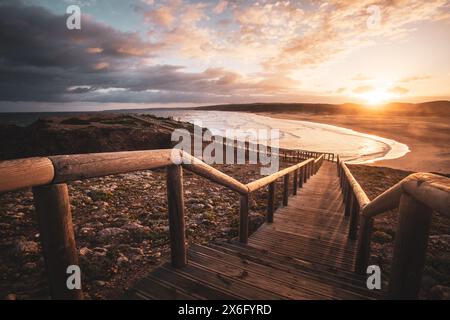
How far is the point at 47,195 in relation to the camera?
1348 mm

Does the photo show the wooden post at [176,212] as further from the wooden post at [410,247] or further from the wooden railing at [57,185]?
the wooden post at [410,247]

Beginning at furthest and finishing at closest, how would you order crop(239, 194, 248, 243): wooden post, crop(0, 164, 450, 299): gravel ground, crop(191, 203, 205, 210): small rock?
crop(191, 203, 205, 210): small rock, crop(239, 194, 248, 243): wooden post, crop(0, 164, 450, 299): gravel ground

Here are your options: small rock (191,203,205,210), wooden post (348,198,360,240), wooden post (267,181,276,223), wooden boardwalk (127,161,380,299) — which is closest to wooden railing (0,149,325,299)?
wooden boardwalk (127,161,380,299)

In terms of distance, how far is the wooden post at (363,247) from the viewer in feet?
9.43

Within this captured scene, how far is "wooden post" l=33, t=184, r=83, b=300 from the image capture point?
135cm

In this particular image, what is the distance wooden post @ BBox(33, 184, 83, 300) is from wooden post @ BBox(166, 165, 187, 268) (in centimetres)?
97

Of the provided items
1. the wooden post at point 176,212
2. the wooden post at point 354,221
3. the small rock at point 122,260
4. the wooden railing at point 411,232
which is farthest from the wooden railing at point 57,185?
the wooden post at point 354,221

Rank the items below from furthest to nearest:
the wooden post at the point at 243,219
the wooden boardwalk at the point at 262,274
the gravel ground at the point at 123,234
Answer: the wooden post at the point at 243,219, the gravel ground at the point at 123,234, the wooden boardwalk at the point at 262,274

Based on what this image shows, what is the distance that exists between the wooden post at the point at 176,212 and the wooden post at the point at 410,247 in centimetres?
186

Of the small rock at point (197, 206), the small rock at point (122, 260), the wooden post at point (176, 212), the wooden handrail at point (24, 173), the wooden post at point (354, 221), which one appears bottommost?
the small rock at point (197, 206)

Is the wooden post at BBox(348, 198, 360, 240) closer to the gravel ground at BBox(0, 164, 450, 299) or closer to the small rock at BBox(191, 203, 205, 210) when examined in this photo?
the gravel ground at BBox(0, 164, 450, 299)

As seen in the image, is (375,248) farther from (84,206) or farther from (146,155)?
(84,206)

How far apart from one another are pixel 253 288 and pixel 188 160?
1408 millimetres

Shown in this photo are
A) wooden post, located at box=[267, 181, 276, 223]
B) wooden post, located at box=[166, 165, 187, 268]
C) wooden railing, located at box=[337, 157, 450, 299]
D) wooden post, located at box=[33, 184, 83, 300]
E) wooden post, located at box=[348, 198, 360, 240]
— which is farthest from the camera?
wooden post, located at box=[267, 181, 276, 223]
